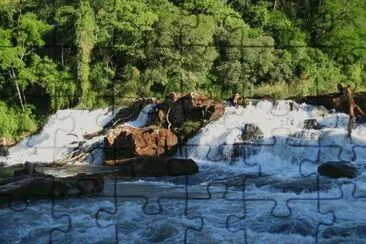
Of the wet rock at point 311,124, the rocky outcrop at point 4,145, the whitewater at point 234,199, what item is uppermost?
the wet rock at point 311,124

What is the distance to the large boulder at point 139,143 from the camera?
1422 cm

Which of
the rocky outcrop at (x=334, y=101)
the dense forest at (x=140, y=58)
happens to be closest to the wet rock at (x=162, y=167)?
the rocky outcrop at (x=334, y=101)

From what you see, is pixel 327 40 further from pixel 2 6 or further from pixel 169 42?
pixel 2 6

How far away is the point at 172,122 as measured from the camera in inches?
634

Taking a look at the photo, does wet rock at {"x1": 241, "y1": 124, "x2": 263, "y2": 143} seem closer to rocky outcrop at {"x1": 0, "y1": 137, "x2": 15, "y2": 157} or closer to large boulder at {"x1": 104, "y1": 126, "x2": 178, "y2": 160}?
large boulder at {"x1": 104, "y1": 126, "x2": 178, "y2": 160}

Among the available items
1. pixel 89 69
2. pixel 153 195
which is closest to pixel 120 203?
pixel 153 195

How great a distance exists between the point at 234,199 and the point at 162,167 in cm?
284

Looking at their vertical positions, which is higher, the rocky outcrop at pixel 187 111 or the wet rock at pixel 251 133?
the rocky outcrop at pixel 187 111

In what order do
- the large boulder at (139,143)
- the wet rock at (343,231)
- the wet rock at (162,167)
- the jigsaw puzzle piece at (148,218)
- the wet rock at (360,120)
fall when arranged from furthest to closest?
1. the wet rock at (360,120)
2. the large boulder at (139,143)
3. the wet rock at (162,167)
4. the jigsaw puzzle piece at (148,218)
5. the wet rock at (343,231)

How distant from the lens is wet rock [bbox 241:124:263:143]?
14445 mm
